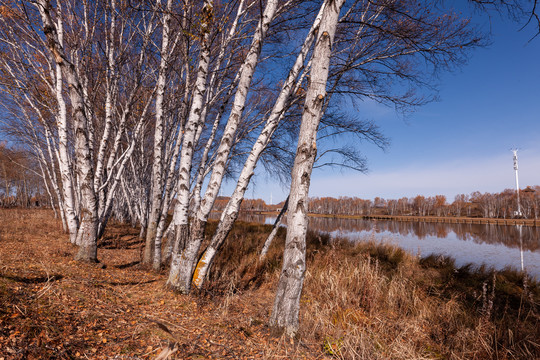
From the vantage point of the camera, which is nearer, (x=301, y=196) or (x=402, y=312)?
(x=301, y=196)

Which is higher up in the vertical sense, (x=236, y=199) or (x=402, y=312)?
(x=236, y=199)

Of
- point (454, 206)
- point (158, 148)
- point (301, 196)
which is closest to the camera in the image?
point (301, 196)

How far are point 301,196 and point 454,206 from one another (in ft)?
314

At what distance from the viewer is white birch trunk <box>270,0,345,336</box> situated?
2.68 m

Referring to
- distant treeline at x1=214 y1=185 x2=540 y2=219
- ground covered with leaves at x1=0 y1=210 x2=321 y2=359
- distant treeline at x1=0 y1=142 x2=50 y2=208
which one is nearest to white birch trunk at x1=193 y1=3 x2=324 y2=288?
ground covered with leaves at x1=0 y1=210 x2=321 y2=359

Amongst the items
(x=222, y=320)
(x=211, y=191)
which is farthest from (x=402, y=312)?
(x=211, y=191)

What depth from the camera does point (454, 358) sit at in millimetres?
2906

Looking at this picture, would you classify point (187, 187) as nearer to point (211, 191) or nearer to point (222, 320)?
point (211, 191)

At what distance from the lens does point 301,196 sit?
8.84ft

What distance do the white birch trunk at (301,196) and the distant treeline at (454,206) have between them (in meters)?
38.0

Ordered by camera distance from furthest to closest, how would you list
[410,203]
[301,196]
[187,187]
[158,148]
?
[410,203] → [158,148] → [187,187] → [301,196]

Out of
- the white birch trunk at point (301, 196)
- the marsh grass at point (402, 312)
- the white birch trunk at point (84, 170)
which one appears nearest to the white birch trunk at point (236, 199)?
the marsh grass at point (402, 312)

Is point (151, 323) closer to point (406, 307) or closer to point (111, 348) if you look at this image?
point (111, 348)

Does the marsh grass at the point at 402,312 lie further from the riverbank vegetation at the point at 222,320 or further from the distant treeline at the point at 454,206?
the distant treeline at the point at 454,206
